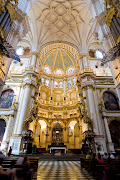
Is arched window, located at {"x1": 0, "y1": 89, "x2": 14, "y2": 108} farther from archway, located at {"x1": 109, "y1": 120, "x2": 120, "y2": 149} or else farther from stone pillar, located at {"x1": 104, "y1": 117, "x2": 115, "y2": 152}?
archway, located at {"x1": 109, "y1": 120, "x2": 120, "y2": 149}

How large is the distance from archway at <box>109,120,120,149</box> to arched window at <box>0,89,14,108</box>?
16156 millimetres

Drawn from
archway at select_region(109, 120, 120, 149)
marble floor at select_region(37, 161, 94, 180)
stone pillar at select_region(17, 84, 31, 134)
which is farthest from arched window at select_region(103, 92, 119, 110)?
marble floor at select_region(37, 161, 94, 180)

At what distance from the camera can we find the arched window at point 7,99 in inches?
716

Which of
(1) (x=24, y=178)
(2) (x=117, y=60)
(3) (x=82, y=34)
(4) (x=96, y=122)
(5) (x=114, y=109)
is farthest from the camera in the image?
(3) (x=82, y=34)

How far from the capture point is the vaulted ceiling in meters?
21.9

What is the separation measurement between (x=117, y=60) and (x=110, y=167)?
354 inches

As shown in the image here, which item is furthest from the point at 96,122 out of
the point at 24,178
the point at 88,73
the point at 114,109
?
the point at 24,178

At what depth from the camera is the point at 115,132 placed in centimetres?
1670

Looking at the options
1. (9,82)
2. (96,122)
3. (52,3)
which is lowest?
(96,122)

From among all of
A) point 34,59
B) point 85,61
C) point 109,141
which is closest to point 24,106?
point 34,59

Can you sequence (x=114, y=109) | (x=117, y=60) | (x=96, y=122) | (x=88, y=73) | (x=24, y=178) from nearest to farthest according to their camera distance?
(x=24, y=178) → (x=117, y=60) → (x=96, y=122) → (x=114, y=109) → (x=88, y=73)

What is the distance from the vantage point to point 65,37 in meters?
25.8

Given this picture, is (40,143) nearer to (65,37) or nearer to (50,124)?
(50,124)

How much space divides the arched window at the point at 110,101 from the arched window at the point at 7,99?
1563cm
